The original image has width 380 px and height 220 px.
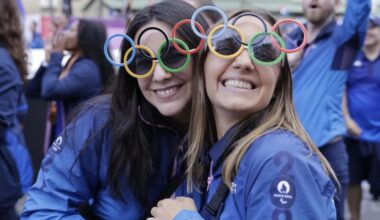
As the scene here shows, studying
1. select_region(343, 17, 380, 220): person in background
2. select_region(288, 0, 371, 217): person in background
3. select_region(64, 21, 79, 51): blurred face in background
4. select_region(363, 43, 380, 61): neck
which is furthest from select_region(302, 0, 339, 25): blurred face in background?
select_region(64, 21, 79, 51): blurred face in background

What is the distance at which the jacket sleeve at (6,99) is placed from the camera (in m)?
2.78

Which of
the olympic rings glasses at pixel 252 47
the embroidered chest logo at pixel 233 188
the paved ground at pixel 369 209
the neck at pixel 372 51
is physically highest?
the olympic rings glasses at pixel 252 47

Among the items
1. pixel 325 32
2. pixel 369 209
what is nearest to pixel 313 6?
pixel 325 32

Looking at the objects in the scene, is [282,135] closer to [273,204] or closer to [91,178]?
[273,204]

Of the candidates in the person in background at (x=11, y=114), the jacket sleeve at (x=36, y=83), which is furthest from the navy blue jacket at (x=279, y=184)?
the jacket sleeve at (x=36, y=83)

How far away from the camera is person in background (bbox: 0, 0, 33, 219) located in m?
2.79

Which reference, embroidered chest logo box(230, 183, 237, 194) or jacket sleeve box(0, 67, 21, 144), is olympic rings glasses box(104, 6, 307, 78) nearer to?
embroidered chest logo box(230, 183, 237, 194)

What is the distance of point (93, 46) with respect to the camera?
425cm

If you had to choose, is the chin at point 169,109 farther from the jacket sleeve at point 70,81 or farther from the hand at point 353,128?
the hand at point 353,128

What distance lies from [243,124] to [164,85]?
1.21ft

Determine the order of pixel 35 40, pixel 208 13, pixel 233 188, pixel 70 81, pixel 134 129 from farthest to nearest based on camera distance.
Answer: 1. pixel 35 40
2. pixel 70 81
3. pixel 208 13
4. pixel 134 129
5. pixel 233 188

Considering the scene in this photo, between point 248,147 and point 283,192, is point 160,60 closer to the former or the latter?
point 248,147

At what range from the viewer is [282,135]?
1.40m

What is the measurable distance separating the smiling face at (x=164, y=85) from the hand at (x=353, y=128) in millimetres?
2862
